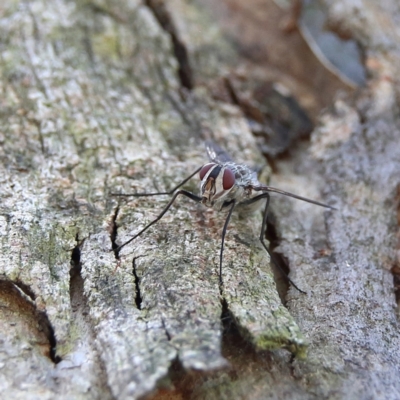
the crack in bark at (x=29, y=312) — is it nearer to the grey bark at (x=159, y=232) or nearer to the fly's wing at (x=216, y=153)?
the grey bark at (x=159, y=232)

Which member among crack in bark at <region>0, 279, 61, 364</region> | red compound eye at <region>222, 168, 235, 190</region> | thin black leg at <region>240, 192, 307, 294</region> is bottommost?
crack in bark at <region>0, 279, 61, 364</region>

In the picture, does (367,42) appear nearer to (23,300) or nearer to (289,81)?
(289,81)

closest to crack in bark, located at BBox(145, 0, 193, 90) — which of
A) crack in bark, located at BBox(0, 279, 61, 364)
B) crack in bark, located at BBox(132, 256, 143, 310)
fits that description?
crack in bark, located at BBox(132, 256, 143, 310)

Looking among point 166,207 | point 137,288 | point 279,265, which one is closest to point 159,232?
point 166,207

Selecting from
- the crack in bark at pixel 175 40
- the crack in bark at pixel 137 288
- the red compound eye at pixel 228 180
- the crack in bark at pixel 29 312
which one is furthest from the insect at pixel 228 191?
the crack in bark at pixel 175 40

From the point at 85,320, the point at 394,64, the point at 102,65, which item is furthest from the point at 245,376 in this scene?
the point at 394,64

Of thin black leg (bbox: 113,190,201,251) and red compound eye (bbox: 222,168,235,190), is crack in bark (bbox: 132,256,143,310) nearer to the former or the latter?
thin black leg (bbox: 113,190,201,251)
